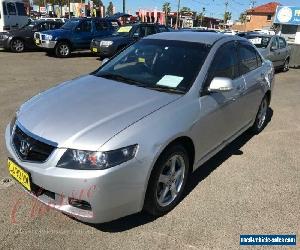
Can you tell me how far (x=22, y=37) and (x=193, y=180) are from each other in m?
15.8

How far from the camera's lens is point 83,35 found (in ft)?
57.3

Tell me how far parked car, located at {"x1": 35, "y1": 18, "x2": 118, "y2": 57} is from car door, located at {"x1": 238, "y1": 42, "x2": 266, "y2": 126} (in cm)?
1249

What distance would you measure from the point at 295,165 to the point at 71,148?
11.0 feet

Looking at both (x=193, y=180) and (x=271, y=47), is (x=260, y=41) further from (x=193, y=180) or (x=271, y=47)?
(x=193, y=180)

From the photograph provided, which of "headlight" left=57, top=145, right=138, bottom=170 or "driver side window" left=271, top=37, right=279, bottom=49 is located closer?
"headlight" left=57, top=145, right=138, bottom=170

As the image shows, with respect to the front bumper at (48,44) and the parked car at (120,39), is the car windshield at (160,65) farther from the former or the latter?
the front bumper at (48,44)

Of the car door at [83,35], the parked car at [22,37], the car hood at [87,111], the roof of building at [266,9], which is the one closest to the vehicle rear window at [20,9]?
the parked car at [22,37]

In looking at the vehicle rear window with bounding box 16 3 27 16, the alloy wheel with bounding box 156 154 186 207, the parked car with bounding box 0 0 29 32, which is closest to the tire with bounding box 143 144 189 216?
the alloy wheel with bounding box 156 154 186 207

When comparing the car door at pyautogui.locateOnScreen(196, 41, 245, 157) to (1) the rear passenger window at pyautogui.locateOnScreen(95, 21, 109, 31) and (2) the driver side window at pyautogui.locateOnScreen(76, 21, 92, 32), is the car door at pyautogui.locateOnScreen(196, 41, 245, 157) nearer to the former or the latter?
(2) the driver side window at pyautogui.locateOnScreen(76, 21, 92, 32)

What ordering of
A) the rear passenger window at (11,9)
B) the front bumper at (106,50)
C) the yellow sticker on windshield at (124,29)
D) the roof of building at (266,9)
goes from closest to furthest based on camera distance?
the front bumper at (106,50)
the yellow sticker on windshield at (124,29)
the rear passenger window at (11,9)
the roof of building at (266,9)

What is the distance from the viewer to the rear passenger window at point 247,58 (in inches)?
201

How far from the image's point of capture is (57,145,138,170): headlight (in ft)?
9.59

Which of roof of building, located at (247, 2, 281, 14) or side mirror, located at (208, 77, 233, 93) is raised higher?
side mirror, located at (208, 77, 233, 93)

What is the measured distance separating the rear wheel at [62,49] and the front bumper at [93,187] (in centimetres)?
1443
